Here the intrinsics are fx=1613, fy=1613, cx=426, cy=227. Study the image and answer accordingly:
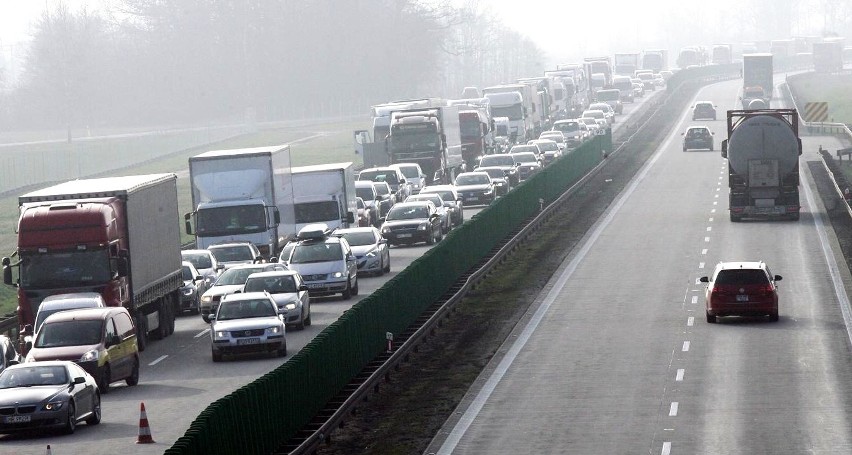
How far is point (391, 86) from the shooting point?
7293 inches

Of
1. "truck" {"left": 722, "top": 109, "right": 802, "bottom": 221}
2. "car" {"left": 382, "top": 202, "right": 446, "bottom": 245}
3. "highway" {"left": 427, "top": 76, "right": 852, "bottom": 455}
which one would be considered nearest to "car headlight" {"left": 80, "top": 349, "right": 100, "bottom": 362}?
"highway" {"left": 427, "top": 76, "right": 852, "bottom": 455}

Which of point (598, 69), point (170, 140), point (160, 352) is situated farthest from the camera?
point (598, 69)

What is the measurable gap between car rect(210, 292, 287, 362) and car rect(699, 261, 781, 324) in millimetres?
9659

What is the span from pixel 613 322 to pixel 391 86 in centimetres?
14946

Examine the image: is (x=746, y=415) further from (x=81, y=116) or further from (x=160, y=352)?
(x=81, y=116)

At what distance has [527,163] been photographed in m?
82.5

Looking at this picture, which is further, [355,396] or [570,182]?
Result: [570,182]

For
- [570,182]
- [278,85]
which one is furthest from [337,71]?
[570,182]

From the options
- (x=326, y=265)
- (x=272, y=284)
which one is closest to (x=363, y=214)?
(x=326, y=265)

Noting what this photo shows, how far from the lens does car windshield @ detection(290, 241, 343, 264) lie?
43.7 metres

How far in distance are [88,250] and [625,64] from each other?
151 metres

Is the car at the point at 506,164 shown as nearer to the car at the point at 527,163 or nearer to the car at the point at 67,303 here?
the car at the point at 527,163

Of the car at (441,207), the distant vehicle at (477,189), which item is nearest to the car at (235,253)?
the car at (441,207)

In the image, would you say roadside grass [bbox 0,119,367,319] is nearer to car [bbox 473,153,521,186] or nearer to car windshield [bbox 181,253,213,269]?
car [bbox 473,153,521,186]
